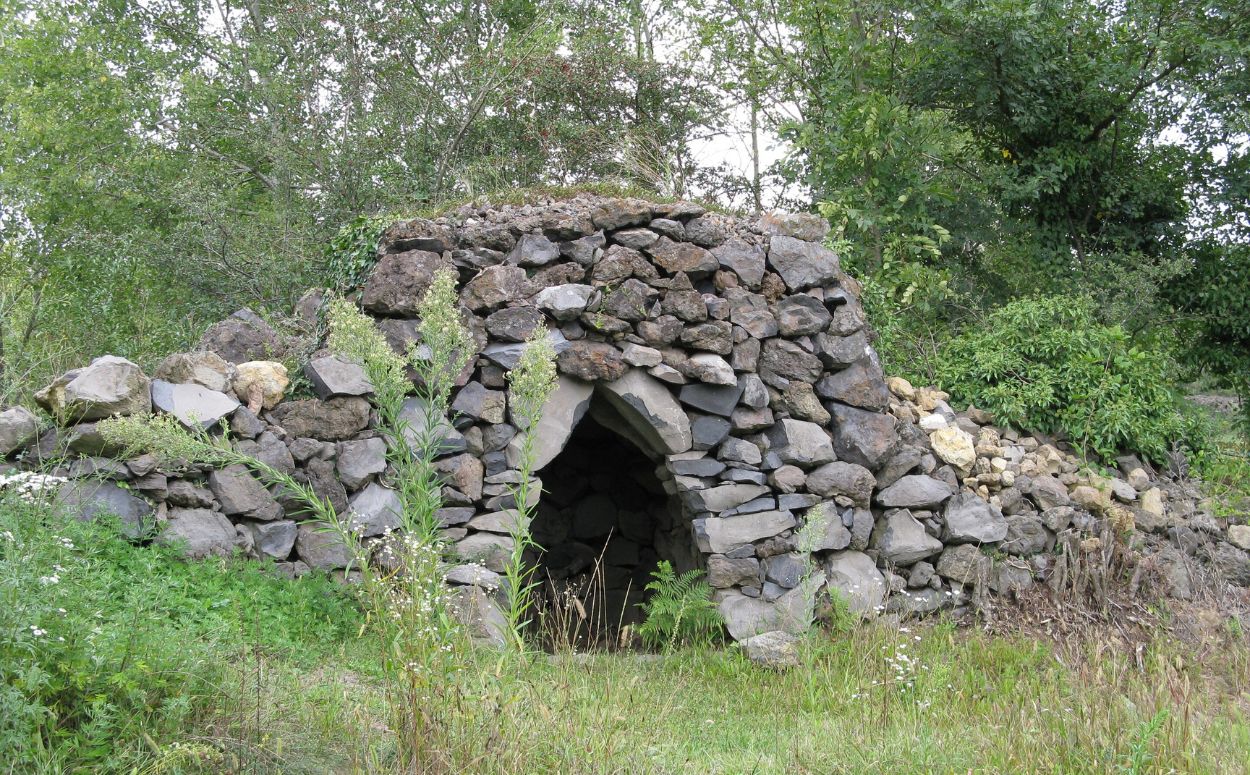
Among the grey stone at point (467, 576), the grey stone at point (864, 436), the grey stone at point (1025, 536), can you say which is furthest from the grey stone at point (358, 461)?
the grey stone at point (1025, 536)

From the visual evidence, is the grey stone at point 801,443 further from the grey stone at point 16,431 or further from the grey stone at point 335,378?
the grey stone at point 16,431

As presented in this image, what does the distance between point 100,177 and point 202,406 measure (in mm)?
7152

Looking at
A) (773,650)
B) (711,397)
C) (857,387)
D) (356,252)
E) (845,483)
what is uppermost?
(356,252)

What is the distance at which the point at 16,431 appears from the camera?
4.68 metres

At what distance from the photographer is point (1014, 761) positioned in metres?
3.26

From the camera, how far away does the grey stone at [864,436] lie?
6.30 meters

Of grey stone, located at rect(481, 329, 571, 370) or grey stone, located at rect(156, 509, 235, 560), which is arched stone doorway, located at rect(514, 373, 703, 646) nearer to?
grey stone, located at rect(481, 329, 571, 370)

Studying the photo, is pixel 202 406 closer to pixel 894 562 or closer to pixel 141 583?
pixel 141 583

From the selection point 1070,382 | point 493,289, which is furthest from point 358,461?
point 1070,382

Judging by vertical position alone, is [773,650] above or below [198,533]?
below

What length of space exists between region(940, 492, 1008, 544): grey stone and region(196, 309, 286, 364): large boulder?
15.6 ft

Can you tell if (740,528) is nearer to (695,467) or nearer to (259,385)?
(695,467)

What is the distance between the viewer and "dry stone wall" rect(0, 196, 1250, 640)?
5.57m

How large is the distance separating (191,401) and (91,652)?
2.35 metres
